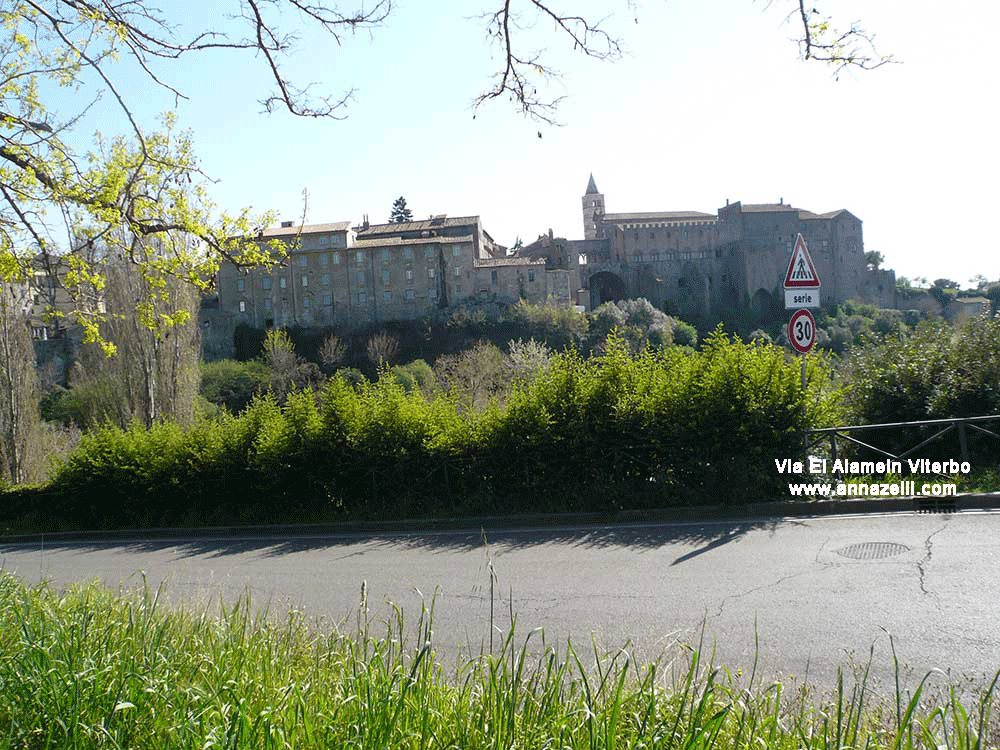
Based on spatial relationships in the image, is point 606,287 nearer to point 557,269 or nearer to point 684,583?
point 557,269

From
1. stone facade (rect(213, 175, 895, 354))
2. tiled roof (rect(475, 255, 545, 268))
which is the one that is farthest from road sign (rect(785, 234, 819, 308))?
tiled roof (rect(475, 255, 545, 268))

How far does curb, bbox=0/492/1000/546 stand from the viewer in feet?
34.6

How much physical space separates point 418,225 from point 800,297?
9245 cm

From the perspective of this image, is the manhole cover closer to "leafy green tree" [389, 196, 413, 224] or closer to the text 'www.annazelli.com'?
the text 'www.annazelli.com'

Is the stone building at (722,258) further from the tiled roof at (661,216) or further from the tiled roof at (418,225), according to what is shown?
the tiled roof at (418,225)

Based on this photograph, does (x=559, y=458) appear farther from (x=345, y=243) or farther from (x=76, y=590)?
(x=345, y=243)

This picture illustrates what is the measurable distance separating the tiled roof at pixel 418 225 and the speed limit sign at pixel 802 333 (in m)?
89.3

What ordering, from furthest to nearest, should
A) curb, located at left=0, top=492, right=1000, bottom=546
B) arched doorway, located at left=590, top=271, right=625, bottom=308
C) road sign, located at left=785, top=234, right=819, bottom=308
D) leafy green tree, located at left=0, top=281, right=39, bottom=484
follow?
arched doorway, located at left=590, top=271, right=625, bottom=308
leafy green tree, located at left=0, top=281, right=39, bottom=484
road sign, located at left=785, top=234, right=819, bottom=308
curb, located at left=0, top=492, right=1000, bottom=546

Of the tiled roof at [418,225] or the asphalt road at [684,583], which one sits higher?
the tiled roof at [418,225]

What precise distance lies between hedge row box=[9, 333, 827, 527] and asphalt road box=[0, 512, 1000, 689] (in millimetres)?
1237

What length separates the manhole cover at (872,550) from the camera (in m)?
8.33

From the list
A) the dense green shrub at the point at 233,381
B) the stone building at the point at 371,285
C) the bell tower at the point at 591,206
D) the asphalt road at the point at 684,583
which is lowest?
the asphalt road at the point at 684,583

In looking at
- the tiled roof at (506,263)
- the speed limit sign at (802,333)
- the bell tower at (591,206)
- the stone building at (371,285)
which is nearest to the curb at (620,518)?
the speed limit sign at (802,333)

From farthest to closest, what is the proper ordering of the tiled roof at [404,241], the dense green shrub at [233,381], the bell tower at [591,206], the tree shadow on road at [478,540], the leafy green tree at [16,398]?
the bell tower at [591,206] → the tiled roof at [404,241] → the dense green shrub at [233,381] → the leafy green tree at [16,398] → the tree shadow on road at [478,540]
